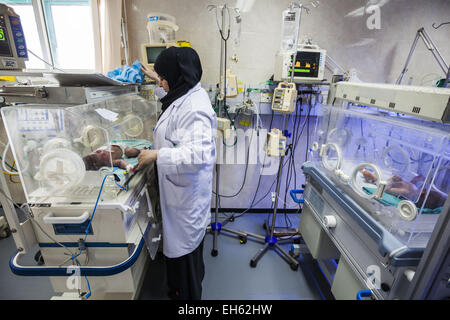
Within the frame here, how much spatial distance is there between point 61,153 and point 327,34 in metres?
2.70

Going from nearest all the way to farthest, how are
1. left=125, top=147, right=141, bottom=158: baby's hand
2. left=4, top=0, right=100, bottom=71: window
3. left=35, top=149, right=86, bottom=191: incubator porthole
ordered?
left=35, top=149, right=86, bottom=191: incubator porthole, left=125, top=147, right=141, bottom=158: baby's hand, left=4, top=0, right=100, bottom=71: window

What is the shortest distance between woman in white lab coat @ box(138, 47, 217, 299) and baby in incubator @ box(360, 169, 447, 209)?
1055 mm

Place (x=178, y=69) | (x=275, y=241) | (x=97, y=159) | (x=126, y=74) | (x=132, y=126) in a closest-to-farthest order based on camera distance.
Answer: (x=97, y=159) → (x=178, y=69) → (x=126, y=74) → (x=132, y=126) → (x=275, y=241)

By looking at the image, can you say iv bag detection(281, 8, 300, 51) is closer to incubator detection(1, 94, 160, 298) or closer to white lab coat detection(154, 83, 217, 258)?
white lab coat detection(154, 83, 217, 258)

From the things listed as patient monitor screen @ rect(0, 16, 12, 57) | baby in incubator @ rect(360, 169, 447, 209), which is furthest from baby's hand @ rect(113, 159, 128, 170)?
baby in incubator @ rect(360, 169, 447, 209)

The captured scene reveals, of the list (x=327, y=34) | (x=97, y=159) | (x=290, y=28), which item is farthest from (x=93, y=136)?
(x=327, y=34)

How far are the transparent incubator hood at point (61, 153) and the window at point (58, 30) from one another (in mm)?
1590

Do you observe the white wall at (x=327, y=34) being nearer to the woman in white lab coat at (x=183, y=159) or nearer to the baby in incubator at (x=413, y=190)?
the woman in white lab coat at (x=183, y=159)

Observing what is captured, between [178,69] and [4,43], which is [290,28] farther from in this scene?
[4,43]

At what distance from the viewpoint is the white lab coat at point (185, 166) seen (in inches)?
46.2

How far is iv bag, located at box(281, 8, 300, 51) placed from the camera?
179cm

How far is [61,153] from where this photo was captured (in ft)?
3.38

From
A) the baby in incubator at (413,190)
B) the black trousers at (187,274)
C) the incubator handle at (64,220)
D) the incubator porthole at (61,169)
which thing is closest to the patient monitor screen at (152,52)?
the incubator porthole at (61,169)
